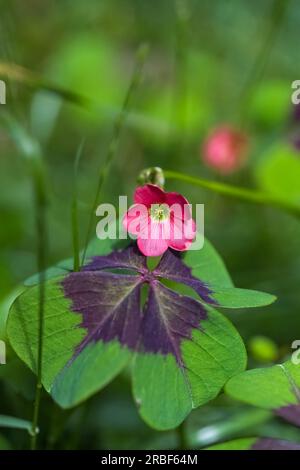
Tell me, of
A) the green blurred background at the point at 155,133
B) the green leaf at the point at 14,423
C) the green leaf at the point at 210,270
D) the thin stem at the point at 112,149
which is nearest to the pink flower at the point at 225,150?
the green blurred background at the point at 155,133

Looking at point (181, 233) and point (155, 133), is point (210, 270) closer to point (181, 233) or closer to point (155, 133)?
point (181, 233)

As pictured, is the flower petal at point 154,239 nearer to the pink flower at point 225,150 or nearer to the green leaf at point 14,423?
the green leaf at point 14,423

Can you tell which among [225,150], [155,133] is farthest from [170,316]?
[155,133]

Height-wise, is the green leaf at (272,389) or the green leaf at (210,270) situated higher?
the green leaf at (210,270)

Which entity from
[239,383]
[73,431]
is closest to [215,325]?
[239,383]
